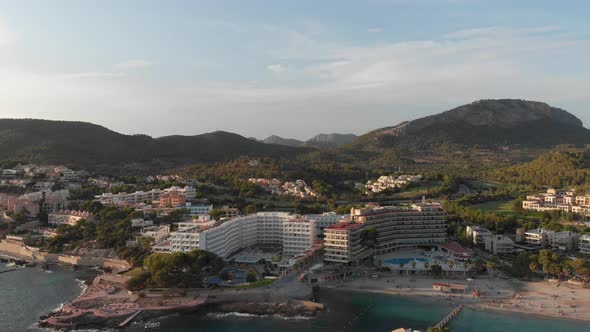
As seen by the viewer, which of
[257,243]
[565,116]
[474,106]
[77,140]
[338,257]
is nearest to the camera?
[338,257]

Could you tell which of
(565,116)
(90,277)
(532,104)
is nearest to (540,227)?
(90,277)

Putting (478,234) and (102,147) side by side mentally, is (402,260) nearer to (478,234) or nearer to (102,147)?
(478,234)

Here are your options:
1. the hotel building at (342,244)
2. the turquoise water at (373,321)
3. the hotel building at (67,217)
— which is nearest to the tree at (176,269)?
the turquoise water at (373,321)

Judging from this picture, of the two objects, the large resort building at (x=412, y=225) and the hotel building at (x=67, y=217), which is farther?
the hotel building at (x=67, y=217)

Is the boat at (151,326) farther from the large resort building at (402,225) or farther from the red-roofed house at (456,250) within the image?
the red-roofed house at (456,250)

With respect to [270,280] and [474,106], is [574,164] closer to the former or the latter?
[270,280]

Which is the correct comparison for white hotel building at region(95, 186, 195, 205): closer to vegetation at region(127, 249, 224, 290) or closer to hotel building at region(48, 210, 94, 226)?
hotel building at region(48, 210, 94, 226)
